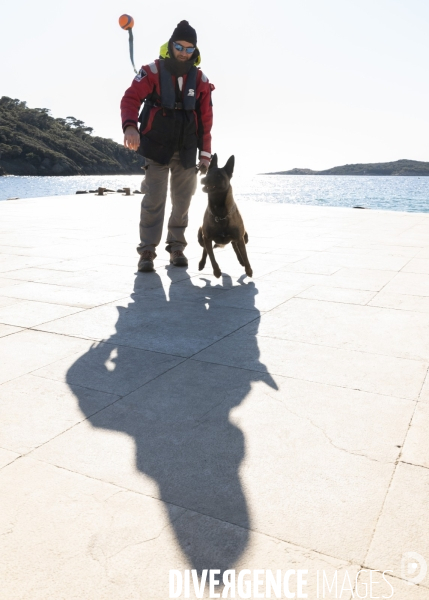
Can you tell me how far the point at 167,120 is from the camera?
588cm

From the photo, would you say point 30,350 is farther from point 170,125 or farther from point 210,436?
point 170,125

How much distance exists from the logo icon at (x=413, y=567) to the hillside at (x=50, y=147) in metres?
106

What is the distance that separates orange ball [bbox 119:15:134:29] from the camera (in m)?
6.63

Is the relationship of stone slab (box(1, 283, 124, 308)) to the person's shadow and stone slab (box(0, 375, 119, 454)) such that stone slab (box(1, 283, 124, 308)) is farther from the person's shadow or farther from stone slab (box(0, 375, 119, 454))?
stone slab (box(0, 375, 119, 454))

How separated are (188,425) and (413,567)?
44.4 inches

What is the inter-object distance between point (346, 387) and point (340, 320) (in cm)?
130

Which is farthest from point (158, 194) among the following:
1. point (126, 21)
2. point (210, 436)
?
point (210, 436)

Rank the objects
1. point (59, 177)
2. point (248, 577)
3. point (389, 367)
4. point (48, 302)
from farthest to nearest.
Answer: point (59, 177), point (48, 302), point (389, 367), point (248, 577)

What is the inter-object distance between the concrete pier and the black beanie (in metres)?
2.52

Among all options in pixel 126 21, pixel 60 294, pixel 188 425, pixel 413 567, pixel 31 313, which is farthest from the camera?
pixel 126 21

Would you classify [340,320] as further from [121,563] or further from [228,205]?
[121,563]

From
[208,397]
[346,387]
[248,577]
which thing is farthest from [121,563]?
[346,387]

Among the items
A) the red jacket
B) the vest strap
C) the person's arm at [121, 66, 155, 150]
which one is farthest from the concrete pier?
the vest strap

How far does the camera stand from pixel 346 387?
2.89 meters
